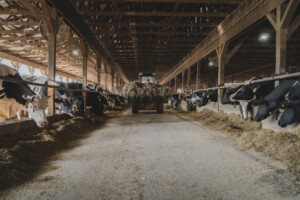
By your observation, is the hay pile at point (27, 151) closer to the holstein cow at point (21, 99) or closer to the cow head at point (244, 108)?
the holstein cow at point (21, 99)

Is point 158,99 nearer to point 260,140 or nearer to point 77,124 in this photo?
point 77,124

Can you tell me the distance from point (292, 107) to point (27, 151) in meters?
4.85

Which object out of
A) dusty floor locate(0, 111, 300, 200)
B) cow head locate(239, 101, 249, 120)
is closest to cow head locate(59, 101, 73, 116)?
dusty floor locate(0, 111, 300, 200)

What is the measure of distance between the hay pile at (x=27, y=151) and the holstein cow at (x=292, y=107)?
14.2 ft

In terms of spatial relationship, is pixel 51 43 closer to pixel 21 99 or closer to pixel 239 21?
pixel 21 99

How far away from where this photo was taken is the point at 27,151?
9.96 ft

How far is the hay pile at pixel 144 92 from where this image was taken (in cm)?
1038

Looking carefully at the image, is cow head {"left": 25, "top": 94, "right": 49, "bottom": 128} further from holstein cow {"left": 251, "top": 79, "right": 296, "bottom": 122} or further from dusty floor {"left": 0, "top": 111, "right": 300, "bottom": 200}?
holstein cow {"left": 251, "top": 79, "right": 296, "bottom": 122}

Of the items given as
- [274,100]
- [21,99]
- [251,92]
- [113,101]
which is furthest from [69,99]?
[113,101]

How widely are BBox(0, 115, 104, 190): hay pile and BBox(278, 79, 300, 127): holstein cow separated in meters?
4.33

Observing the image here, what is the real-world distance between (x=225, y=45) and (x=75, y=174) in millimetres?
9091

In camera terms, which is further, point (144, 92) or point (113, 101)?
point (113, 101)

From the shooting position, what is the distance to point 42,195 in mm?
1947

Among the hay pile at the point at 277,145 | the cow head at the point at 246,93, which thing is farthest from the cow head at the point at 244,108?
the hay pile at the point at 277,145
